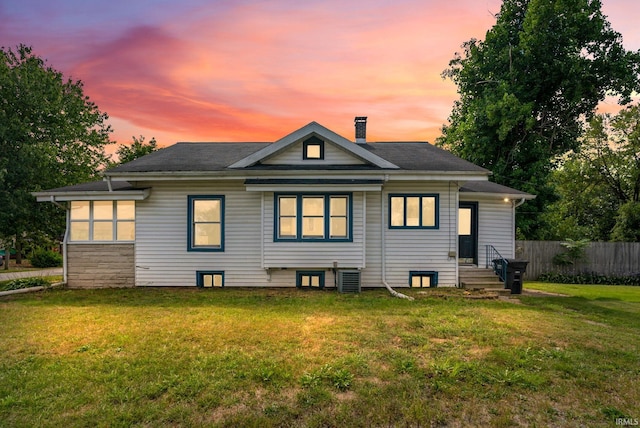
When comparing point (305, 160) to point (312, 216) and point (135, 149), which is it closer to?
point (312, 216)

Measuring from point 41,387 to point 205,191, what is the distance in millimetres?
7980

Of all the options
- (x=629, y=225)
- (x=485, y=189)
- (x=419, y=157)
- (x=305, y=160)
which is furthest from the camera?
(x=629, y=225)

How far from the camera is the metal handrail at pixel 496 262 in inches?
452

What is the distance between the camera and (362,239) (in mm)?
11102

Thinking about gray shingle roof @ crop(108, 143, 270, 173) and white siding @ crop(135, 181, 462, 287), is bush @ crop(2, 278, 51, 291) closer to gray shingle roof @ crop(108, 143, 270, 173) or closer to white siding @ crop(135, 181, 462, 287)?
white siding @ crop(135, 181, 462, 287)

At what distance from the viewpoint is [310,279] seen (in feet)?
38.0

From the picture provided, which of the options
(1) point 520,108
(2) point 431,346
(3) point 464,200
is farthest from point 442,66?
(2) point 431,346

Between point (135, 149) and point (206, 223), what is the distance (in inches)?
886

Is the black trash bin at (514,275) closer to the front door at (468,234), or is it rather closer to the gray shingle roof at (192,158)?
the front door at (468,234)

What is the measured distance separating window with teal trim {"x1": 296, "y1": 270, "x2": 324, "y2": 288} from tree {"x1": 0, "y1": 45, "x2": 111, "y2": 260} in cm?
1576

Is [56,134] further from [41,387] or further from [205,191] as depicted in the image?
[41,387]

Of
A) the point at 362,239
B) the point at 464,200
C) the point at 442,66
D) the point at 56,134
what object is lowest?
the point at 362,239

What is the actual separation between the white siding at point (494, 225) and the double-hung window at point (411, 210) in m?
1.93

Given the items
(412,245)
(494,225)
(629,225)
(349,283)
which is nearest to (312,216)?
(349,283)
